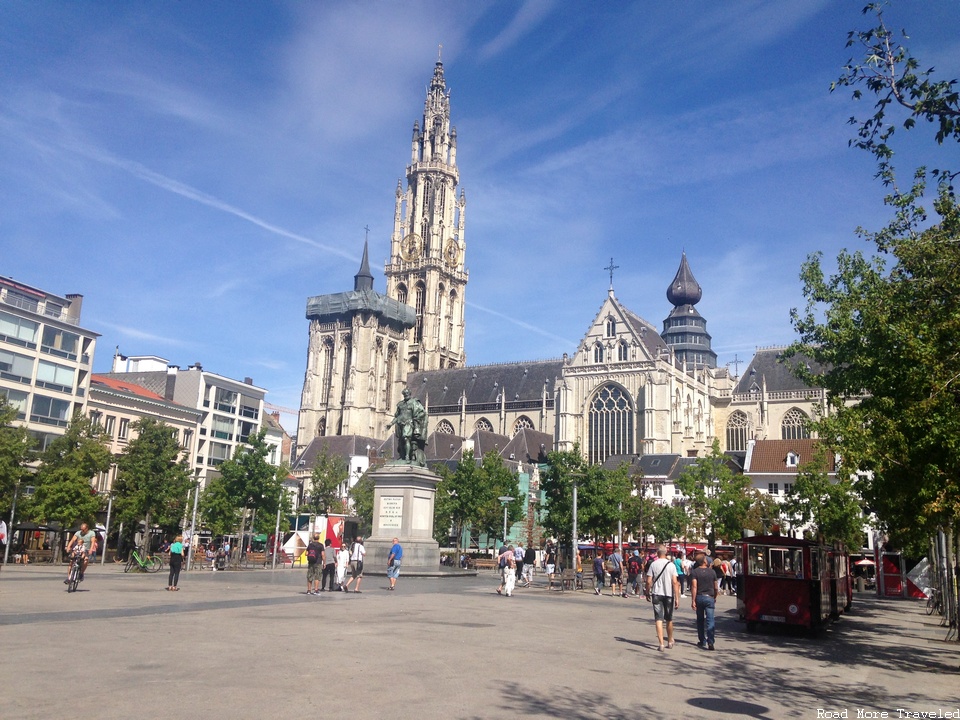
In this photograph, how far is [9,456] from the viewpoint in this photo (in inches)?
1582

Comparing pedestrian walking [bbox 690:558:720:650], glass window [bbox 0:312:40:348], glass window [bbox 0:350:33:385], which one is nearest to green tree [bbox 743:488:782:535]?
pedestrian walking [bbox 690:558:720:650]

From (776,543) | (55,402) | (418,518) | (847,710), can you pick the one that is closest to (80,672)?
(847,710)

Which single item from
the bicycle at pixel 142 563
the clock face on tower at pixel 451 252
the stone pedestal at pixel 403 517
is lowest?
the bicycle at pixel 142 563

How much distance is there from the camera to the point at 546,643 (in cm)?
1443

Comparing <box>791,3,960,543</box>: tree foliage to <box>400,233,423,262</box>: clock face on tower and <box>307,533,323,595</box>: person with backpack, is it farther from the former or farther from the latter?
<box>400,233,423,262</box>: clock face on tower

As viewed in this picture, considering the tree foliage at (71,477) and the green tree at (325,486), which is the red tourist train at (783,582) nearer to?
the tree foliage at (71,477)

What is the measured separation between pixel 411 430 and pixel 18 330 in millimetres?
34739

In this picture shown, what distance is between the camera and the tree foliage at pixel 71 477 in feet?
138

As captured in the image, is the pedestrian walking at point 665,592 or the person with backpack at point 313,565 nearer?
the pedestrian walking at point 665,592

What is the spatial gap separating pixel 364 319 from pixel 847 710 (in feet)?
354

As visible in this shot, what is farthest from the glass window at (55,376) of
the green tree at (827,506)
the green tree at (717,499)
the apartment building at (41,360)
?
the green tree at (827,506)

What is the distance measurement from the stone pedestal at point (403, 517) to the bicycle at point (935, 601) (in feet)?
57.4

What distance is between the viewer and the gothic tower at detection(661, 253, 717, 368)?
106812 mm

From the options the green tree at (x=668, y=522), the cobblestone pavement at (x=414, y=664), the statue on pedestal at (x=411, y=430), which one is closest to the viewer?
the cobblestone pavement at (x=414, y=664)
